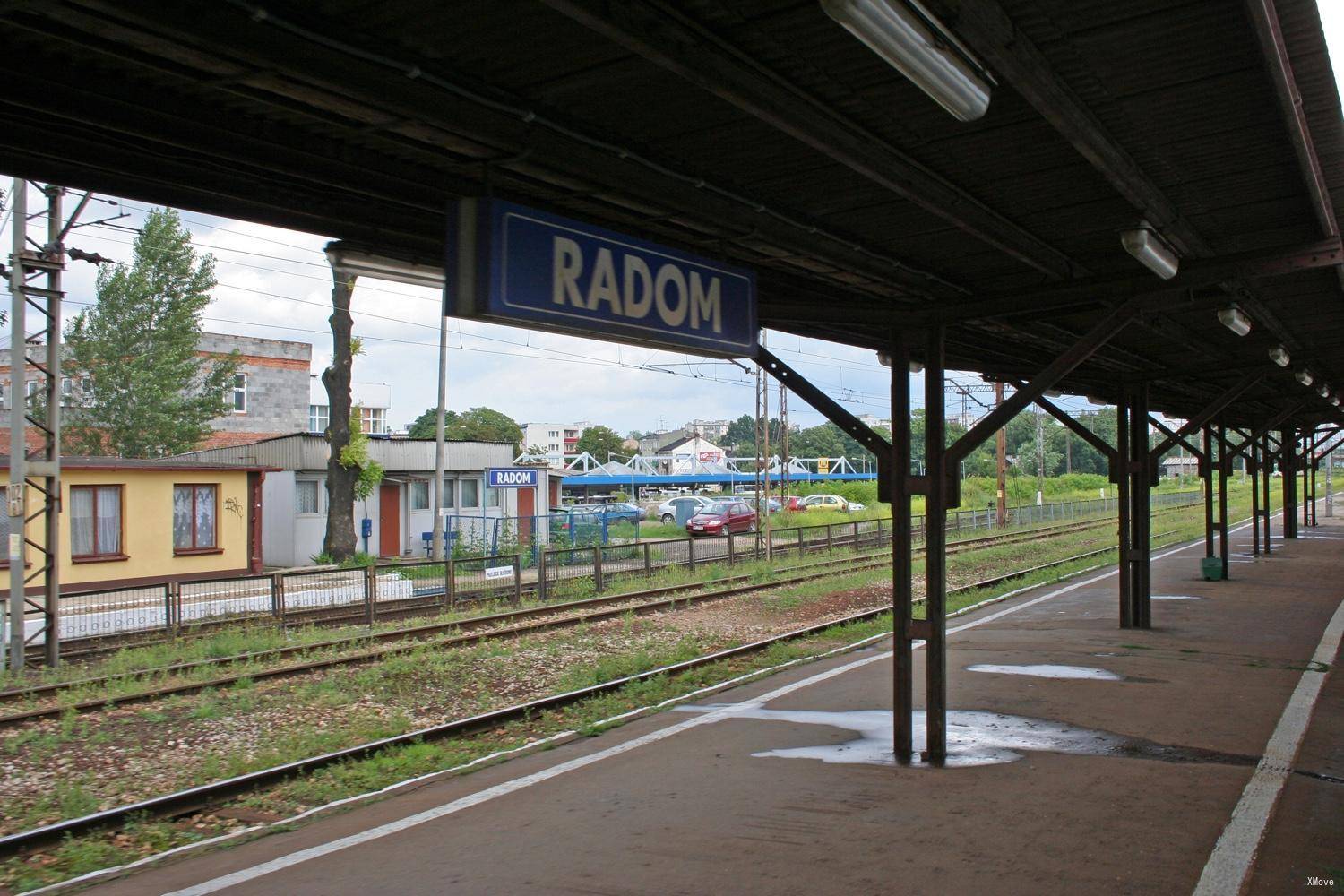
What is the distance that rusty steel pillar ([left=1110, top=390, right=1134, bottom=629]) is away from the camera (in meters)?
13.3

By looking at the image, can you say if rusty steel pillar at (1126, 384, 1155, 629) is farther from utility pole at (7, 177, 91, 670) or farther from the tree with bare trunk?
the tree with bare trunk

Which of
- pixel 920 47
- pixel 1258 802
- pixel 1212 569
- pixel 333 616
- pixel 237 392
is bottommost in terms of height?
pixel 333 616

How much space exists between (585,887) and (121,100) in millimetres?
4066

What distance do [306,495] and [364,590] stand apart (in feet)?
45.3

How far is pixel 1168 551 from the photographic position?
2692 centimetres

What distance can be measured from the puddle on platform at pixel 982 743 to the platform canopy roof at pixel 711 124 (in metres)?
3.26

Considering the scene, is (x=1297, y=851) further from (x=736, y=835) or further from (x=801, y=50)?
(x=801, y=50)

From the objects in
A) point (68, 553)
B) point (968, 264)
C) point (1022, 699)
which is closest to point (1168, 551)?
point (1022, 699)

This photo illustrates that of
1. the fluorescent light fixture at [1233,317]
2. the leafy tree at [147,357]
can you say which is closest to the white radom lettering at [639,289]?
the fluorescent light fixture at [1233,317]

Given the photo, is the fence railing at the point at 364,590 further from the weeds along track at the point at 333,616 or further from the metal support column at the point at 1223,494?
the metal support column at the point at 1223,494

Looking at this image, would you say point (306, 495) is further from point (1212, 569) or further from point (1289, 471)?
point (1289, 471)

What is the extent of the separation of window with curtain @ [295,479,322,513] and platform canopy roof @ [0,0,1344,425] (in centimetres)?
2684

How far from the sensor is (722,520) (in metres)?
38.9

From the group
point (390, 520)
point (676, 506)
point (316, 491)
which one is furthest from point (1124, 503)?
point (676, 506)
